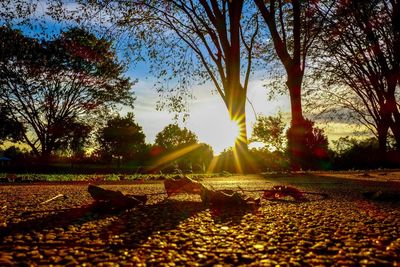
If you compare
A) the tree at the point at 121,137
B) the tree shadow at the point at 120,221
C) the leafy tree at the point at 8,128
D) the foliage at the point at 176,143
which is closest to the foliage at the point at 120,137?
the tree at the point at 121,137

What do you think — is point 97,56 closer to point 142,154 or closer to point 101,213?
point 101,213

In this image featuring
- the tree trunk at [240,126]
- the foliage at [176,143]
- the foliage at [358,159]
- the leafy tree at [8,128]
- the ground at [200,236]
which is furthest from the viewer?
the foliage at [176,143]

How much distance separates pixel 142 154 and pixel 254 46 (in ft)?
152

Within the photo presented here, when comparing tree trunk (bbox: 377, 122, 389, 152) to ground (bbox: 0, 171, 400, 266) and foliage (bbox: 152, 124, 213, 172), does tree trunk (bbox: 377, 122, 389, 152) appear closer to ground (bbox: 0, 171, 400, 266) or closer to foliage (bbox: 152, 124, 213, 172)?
ground (bbox: 0, 171, 400, 266)

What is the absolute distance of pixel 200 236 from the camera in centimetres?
190

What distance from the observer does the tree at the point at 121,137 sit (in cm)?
Answer: 5303

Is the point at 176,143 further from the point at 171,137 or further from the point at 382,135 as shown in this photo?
the point at 382,135

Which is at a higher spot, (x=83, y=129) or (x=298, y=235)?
(x=83, y=129)

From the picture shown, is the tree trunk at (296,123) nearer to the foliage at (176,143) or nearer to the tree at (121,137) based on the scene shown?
the tree at (121,137)

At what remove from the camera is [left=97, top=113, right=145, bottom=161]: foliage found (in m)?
53.0

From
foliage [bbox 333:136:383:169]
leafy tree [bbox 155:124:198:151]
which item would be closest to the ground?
foliage [bbox 333:136:383:169]

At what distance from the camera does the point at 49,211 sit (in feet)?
8.81

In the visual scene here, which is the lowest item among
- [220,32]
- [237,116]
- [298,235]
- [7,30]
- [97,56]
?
[298,235]

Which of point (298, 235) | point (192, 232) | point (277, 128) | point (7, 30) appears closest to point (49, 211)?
point (192, 232)
